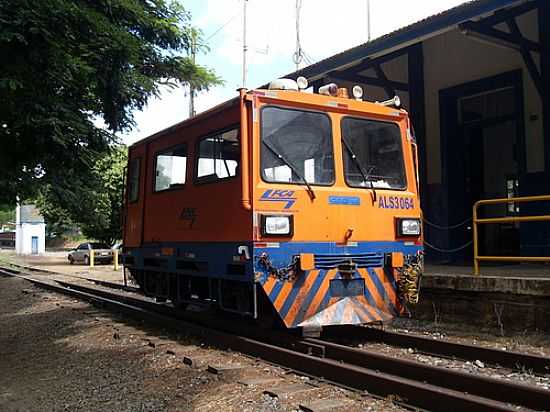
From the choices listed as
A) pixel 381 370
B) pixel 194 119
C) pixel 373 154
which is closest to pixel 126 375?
pixel 381 370

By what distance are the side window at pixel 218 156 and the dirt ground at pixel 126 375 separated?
2171 millimetres

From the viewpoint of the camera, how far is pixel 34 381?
262 inches

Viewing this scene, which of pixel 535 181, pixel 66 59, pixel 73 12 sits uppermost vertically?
pixel 73 12

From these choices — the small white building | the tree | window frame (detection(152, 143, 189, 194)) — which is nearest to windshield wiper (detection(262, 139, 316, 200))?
window frame (detection(152, 143, 189, 194))

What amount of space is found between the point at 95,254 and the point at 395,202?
26492mm

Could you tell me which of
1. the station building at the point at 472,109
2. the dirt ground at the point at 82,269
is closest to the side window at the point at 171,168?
the station building at the point at 472,109

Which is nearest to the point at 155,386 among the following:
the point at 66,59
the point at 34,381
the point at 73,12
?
the point at 34,381

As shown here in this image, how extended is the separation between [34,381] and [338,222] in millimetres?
3861

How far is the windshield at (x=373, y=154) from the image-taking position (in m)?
7.40

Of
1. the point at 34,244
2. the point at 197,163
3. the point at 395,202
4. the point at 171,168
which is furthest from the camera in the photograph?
the point at 34,244

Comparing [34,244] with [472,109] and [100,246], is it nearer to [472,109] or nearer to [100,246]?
[100,246]

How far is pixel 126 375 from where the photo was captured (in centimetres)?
652

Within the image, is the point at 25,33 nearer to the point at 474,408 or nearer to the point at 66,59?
the point at 66,59

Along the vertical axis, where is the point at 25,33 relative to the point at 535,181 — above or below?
above
